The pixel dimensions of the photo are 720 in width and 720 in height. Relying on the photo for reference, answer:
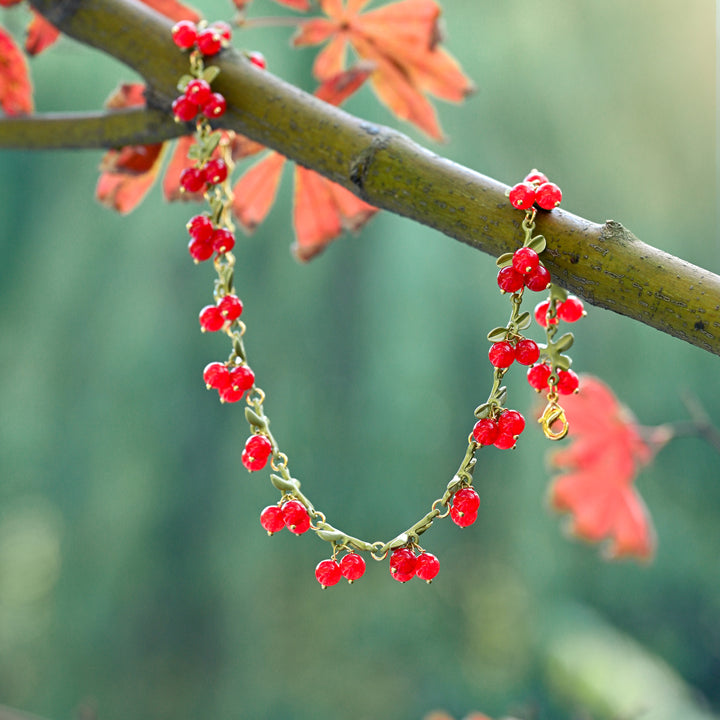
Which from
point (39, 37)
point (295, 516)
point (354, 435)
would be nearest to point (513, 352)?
point (295, 516)

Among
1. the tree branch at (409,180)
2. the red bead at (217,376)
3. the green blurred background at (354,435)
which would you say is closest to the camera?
the tree branch at (409,180)

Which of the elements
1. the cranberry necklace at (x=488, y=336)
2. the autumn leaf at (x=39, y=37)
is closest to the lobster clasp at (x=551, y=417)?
the cranberry necklace at (x=488, y=336)

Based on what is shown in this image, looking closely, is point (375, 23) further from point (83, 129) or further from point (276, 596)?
point (276, 596)

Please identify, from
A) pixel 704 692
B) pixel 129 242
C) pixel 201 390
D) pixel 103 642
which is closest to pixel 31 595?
pixel 103 642

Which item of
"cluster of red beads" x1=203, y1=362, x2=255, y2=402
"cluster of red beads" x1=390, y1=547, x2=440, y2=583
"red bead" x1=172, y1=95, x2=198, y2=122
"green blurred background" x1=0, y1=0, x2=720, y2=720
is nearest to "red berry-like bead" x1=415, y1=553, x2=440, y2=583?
"cluster of red beads" x1=390, y1=547, x2=440, y2=583

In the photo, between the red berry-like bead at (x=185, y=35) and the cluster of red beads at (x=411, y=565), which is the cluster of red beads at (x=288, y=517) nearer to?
the cluster of red beads at (x=411, y=565)

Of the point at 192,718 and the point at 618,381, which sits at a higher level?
the point at 618,381
